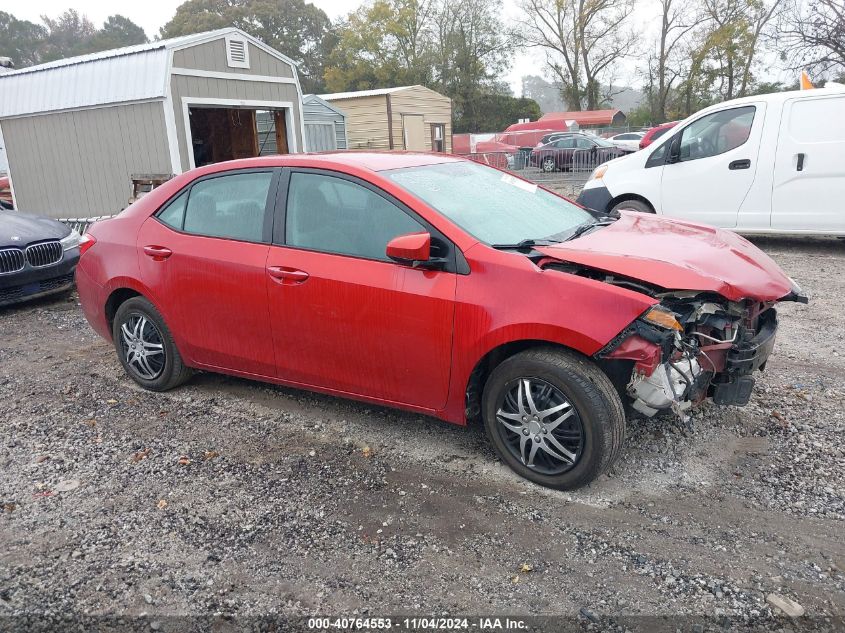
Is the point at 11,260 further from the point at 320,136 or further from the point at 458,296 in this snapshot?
the point at 320,136

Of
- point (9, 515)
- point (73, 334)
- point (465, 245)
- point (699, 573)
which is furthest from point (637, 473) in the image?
point (73, 334)

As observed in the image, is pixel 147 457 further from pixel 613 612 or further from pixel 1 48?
pixel 1 48

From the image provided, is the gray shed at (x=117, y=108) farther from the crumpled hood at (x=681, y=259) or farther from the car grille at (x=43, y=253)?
the crumpled hood at (x=681, y=259)

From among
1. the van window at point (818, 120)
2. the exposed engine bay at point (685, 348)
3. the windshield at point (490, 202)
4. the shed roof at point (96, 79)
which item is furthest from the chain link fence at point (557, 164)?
the exposed engine bay at point (685, 348)

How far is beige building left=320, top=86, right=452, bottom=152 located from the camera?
26.8 m

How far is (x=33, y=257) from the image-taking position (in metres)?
7.31

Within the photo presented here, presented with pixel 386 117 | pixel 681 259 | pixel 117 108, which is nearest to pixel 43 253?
pixel 117 108

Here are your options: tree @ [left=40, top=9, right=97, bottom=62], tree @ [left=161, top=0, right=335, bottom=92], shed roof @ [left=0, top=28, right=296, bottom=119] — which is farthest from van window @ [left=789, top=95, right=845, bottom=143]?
tree @ [left=40, top=9, right=97, bottom=62]

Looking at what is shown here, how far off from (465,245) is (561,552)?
59.2 inches

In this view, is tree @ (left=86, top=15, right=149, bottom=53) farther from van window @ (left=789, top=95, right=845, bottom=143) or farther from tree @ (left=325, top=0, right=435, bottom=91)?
van window @ (left=789, top=95, right=845, bottom=143)

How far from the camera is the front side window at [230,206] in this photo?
396 cm

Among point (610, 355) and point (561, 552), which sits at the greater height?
point (610, 355)

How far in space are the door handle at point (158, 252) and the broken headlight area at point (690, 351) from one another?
2.85 metres

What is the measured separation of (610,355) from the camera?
9.78 feet
